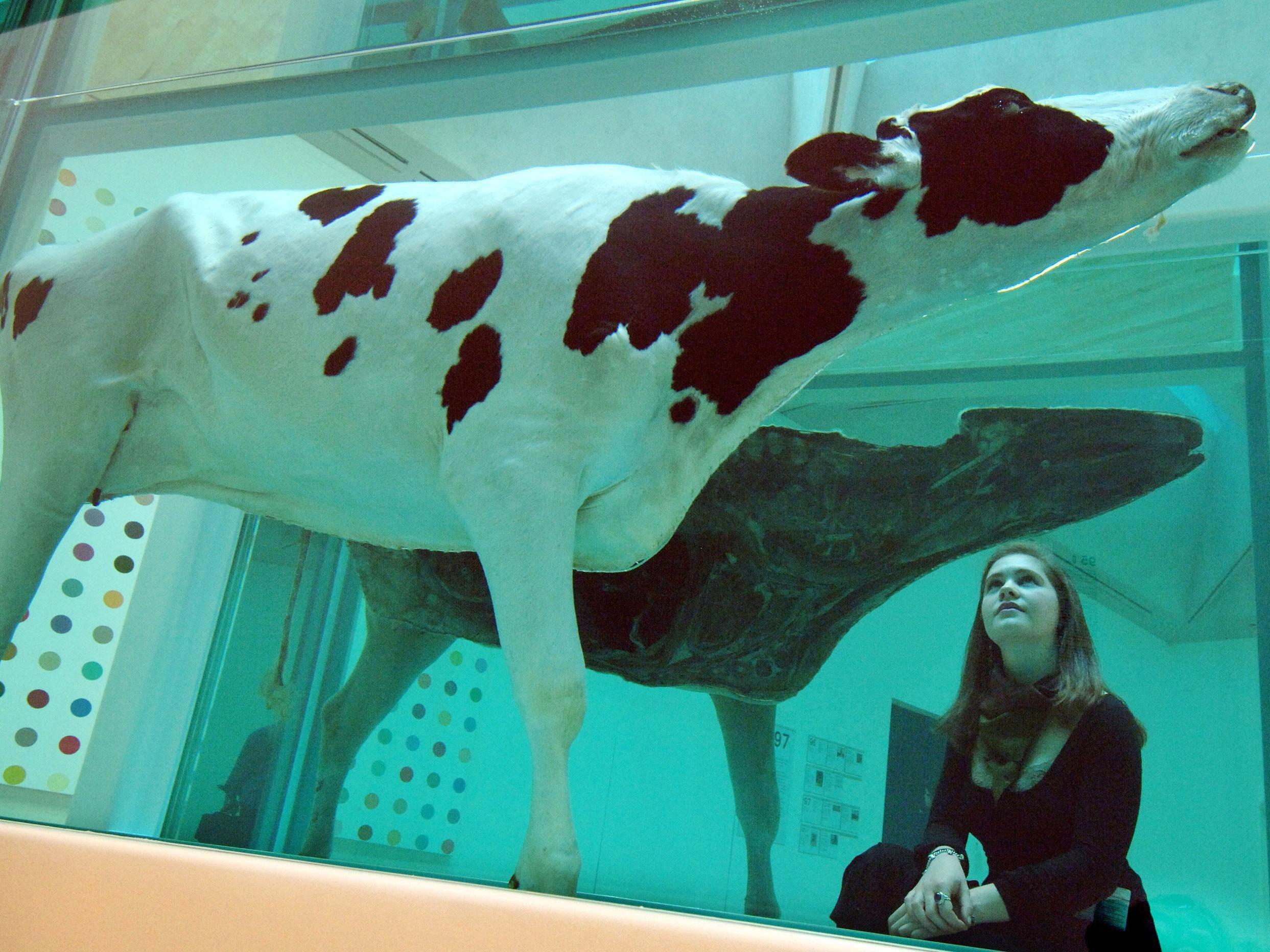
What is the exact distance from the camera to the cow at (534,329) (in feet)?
3.02

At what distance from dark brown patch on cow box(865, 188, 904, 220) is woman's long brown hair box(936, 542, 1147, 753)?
0.47 meters

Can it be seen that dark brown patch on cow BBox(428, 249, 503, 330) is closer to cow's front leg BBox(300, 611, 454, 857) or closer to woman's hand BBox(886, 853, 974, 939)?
cow's front leg BBox(300, 611, 454, 857)

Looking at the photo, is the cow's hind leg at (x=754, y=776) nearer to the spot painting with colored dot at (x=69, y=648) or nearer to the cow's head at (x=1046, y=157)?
the cow's head at (x=1046, y=157)

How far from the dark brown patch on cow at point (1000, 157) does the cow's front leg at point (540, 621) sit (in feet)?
1.54

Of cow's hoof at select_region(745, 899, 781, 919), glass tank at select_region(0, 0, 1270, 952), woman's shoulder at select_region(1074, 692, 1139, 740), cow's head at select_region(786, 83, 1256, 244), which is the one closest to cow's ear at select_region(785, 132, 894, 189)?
cow's head at select_region(786, 83, 1256, 244)

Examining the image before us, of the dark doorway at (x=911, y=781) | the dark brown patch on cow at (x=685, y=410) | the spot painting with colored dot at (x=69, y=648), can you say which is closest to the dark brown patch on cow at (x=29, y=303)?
the spot painting with colored dot at (x=69, y=648)

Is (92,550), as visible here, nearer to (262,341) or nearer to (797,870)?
(262,341)

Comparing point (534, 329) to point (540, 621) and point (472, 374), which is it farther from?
point (540, 621)

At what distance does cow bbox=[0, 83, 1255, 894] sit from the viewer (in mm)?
920

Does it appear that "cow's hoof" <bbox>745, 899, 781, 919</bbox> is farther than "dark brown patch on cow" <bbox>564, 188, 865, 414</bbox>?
Yes

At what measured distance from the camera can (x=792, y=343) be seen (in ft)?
3.39

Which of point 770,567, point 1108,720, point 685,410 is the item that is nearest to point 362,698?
point 770,567

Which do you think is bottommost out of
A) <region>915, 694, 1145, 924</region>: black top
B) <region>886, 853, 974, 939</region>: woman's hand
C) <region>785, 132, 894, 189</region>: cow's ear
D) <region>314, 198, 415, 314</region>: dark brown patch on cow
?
<region>886, 853, 974, 939</region>: woman's hand

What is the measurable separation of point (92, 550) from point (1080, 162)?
1.56 m
